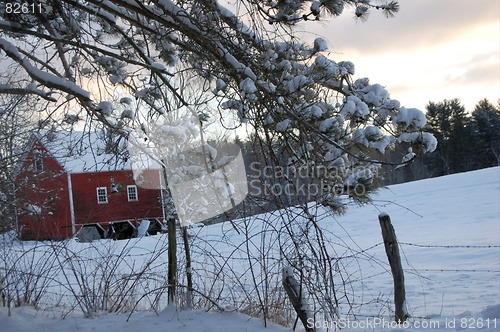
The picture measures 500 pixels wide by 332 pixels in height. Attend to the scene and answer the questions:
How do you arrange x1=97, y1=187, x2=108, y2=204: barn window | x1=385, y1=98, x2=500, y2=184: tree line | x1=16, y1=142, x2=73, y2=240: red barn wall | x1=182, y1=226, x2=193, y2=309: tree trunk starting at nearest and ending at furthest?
x1=182, y1=226, x2=193, y2=309: tree trunk
x1=16, y1=142, x2=73, y2=240: red barn wall
x1=97, y1=187, x2=108, y2=204: barn window
x1=385, y1=98, x2=500, y2=184: tree line

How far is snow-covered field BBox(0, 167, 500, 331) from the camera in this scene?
3.75 m

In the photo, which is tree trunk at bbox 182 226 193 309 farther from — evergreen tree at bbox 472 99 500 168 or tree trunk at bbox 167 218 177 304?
evergreen tree at bbox 472 99 500 168

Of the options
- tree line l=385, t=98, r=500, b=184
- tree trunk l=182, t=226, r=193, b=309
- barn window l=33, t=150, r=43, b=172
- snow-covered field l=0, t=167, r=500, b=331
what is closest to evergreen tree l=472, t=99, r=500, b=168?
tree line l=385, t=98, r=500, b=184

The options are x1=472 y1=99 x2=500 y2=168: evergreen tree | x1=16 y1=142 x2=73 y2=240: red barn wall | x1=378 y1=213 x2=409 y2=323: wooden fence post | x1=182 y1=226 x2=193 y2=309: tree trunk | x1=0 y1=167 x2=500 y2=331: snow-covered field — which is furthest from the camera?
x1=472 y1=99 x2=500 y2=168: evergreen tree

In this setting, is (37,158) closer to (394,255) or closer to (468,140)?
(394,255)

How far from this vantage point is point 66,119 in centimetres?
477

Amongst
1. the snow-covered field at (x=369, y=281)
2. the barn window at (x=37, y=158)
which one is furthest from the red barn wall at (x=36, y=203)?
the snow-covered field at (x=369, y=281)

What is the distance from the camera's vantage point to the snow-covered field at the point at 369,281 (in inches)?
148

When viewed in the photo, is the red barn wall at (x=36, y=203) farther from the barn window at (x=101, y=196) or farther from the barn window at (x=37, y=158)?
the barn window at (x=101, y=196)

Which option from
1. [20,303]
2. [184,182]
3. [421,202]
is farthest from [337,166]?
[421,202]

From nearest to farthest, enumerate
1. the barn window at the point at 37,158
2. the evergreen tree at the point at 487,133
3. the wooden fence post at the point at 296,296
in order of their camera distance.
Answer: the wooden fence post at the point at 296,296 < the barn window at the point at 37,158 < the evergreen tree at the point at 487,133

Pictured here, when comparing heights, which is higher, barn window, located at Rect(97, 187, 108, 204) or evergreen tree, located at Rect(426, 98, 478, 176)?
evergreen tree, located at Rect(426, 98, 478, 176)

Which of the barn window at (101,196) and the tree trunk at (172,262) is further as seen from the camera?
the barn window at (101,196)

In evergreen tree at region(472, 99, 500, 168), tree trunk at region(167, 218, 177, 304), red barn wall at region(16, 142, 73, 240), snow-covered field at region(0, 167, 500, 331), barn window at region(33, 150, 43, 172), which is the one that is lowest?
snow-covered field at region(0, 167, 500, 331)
